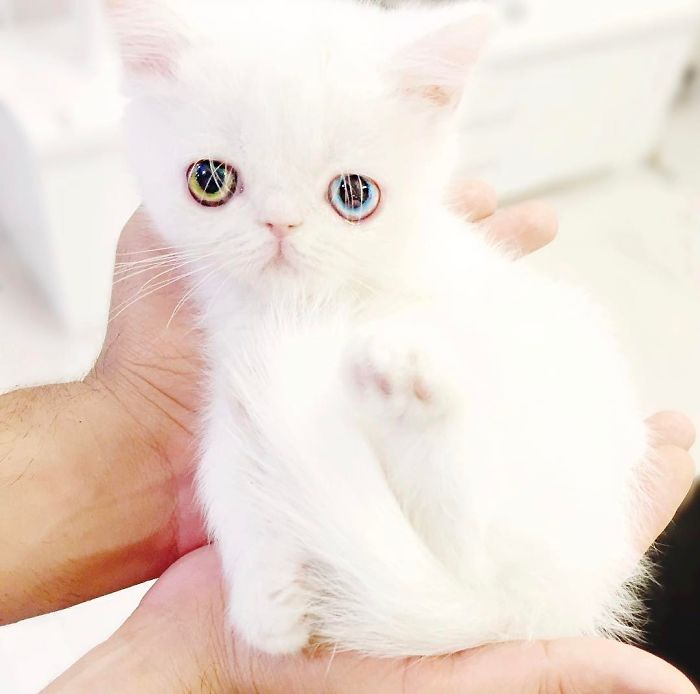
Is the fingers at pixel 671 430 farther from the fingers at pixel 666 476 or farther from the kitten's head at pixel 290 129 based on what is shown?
the kitten's head at pixel 290 129

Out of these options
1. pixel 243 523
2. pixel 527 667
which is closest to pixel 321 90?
pixel 243 523

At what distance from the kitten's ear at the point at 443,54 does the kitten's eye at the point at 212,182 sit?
190 millimetres

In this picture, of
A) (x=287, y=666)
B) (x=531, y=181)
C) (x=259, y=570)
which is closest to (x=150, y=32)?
(x=259, y=570)

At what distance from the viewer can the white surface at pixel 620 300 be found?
1243mm

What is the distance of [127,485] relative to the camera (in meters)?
1.03

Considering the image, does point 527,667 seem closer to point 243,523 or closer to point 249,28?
point 243,523

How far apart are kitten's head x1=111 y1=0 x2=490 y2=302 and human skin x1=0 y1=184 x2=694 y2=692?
23 centimetres

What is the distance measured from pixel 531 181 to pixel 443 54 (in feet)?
5.41

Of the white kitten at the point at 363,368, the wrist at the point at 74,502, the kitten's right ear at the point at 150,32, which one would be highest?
the kitten's right ear at the point at 150,32

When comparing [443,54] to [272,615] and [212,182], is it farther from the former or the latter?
[272,615]

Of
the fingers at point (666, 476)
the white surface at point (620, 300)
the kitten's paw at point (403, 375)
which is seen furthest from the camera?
the white surface at point (620, 300)

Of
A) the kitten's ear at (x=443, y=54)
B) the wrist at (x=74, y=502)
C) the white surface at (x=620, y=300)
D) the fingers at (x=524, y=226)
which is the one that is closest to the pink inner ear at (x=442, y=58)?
the kitten's ear at (x=443, y=54)

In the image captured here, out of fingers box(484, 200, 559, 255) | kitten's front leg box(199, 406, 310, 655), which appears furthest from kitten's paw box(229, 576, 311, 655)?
fingers box(484, 200, 559, 255)

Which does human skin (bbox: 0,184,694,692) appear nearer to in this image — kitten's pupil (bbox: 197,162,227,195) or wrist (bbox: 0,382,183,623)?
wrist (bbox: 0,382,183,623)
